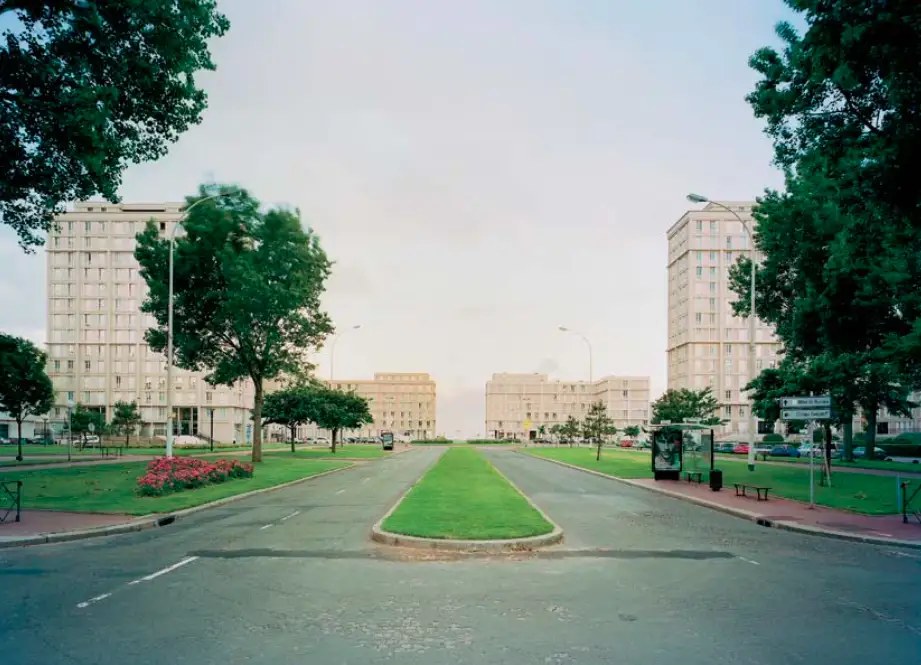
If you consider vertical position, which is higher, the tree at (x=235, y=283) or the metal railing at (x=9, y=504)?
the tree at (x=235, y=283)

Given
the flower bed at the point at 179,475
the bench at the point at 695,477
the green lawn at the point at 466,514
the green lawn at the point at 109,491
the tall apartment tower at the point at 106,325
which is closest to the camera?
the green lawn at the point at 466,514

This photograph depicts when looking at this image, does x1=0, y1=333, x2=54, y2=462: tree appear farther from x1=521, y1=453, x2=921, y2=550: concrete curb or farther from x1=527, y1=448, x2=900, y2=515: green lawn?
x1=521, y1=453, x2=921, y2=550: concrete curb

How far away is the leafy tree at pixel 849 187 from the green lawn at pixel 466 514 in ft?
32.3

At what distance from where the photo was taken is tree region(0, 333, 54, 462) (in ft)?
142

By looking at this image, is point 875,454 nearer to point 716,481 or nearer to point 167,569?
point 716,481

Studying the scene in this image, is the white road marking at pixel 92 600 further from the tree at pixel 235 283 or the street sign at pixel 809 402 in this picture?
the tree at pixel 235 283

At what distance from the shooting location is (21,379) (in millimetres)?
45688

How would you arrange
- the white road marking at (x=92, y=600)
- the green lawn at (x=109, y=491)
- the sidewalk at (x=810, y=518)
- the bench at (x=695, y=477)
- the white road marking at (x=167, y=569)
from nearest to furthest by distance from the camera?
the white road marking at (x=92, y=600) → the white road marking at (x=167, y=569) → the sidewalk at (x=810, y=518) → the green lawn at (x=109, y=491) → the bench at (x=695, y=477)

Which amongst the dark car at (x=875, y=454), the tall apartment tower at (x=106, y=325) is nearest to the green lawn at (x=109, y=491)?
the dark car at (x=875, y=454)

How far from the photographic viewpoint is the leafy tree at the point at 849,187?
12.1 meters

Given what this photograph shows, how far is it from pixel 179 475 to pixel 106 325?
358ft

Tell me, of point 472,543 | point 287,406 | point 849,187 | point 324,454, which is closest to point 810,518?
point 849,187

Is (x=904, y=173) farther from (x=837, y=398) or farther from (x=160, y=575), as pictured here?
(x=837, y=398)

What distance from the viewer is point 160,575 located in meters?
10.4
